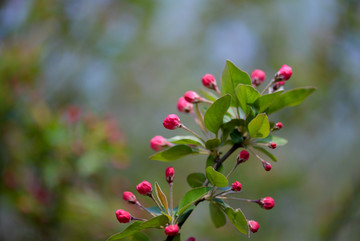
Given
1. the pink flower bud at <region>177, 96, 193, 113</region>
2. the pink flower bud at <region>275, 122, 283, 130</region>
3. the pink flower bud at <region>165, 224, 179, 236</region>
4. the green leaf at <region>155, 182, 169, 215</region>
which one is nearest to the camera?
the pink flower bud at <region>165, 224, 179, 236</region>

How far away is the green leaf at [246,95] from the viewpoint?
1.23 m

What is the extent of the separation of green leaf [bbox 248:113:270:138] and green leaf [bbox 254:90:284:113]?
0.28 ft

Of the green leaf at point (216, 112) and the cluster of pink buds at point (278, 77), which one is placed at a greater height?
the cluster of pink buds at point (278, 77)

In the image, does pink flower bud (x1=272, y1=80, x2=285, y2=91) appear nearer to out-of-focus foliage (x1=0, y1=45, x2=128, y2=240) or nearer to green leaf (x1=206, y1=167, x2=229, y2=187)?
green leaf (x1=206, y1=167, x2=229, y2=187)

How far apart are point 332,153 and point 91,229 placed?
20.4 feet

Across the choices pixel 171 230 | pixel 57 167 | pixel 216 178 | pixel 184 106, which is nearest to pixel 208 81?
pixel 184 106

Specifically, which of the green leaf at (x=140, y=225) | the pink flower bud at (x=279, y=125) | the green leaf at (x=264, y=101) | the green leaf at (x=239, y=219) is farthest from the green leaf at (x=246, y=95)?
the green leaf at (x=140, y=225)

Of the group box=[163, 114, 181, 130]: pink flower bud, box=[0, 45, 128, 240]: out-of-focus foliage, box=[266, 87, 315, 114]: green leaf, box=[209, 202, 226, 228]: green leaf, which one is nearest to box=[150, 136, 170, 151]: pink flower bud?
box=[163, 114, 181, 130]: pink flower bud

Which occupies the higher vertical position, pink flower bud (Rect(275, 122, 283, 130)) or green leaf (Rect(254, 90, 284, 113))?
green leaf (Rect(254, 90, 284, 113))

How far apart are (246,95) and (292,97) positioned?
7.0 inches

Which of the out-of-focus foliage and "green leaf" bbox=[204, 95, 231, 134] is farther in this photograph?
the out-of-focus foliage

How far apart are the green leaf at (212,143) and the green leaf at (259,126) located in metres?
0.12

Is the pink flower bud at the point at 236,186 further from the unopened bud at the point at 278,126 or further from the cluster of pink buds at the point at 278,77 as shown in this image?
the cluster of pink buds at the point at 278,77

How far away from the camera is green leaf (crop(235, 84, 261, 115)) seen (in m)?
1.23
